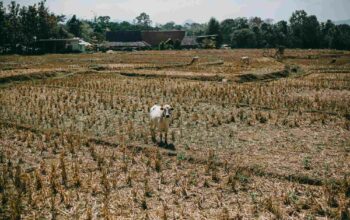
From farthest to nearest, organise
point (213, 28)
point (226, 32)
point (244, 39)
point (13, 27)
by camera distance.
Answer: point (226, 32)
point (213, 28)
point (244, 39)
point (13, 27)

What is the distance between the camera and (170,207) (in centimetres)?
698

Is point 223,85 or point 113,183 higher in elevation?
point 223,85

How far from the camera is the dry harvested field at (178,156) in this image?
6969 millimetres

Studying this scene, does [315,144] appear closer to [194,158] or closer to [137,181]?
[194,158]

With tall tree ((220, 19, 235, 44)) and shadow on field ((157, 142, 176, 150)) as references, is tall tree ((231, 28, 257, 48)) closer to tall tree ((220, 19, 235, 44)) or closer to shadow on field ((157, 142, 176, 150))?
tall tree ((220, 19, 235, 44))

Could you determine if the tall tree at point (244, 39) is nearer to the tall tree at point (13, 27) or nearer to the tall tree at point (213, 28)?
the tall tree at point (213, 28)

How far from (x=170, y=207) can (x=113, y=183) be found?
58.1 inches

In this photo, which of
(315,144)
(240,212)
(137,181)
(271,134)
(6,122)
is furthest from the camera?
(6,122)

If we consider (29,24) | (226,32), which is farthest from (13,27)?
(226,32)

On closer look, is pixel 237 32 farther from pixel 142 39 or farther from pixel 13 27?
pixel 13 27

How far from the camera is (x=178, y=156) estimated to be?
9422 millimetres

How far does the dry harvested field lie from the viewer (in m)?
6.97

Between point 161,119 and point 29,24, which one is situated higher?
point 29,24

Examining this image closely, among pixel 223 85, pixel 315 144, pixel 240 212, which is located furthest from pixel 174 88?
pixel 240 212
